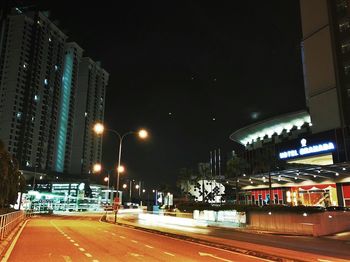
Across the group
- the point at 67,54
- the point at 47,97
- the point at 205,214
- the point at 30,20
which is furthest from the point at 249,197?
the point at 67,54

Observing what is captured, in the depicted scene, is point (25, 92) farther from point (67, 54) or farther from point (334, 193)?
point (334, 193)

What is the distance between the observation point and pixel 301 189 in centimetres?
5981

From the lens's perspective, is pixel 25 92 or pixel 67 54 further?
pixel 67 54

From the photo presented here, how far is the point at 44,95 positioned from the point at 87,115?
3079 centimetres

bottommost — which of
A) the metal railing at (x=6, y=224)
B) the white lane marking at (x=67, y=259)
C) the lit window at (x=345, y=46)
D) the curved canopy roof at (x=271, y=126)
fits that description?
the white lane marking at (x=67, y=259)

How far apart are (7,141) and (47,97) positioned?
26.9 m

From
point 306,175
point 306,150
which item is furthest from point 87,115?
point 306,175

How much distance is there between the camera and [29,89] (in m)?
138

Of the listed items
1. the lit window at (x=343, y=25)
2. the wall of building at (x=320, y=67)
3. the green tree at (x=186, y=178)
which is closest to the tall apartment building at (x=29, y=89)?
the green tree at (x=186, y=178)

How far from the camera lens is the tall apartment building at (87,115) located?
563ft

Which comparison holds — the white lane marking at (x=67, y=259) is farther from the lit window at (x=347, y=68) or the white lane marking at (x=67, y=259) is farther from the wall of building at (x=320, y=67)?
the lit window at (x=347, y=68)

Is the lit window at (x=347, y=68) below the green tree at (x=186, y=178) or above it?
above

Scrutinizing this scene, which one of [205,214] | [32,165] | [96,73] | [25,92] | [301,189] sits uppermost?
[96,73]

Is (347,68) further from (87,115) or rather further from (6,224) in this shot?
(87,115)
